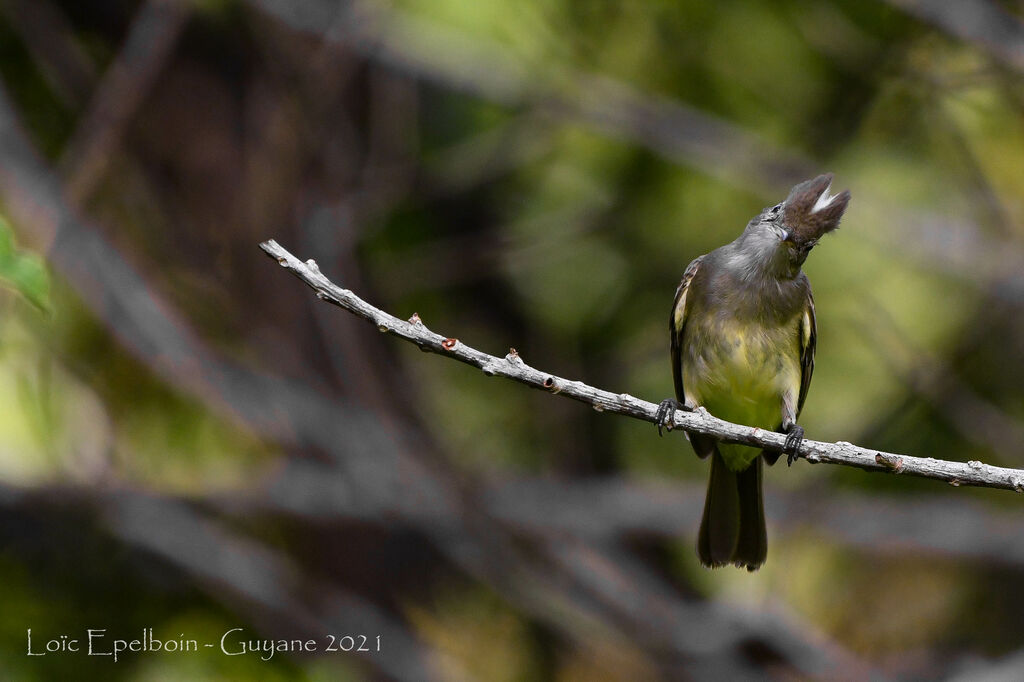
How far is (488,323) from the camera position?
22.8 ft

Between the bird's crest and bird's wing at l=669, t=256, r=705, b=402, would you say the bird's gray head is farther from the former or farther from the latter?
bird's wing at l=669, t=256, r=705, b=402

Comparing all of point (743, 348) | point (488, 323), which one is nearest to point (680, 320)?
point (743, 348)

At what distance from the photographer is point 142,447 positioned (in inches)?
249

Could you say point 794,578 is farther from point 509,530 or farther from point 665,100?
point 665,100

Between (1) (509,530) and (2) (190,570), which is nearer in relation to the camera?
(2) (190,570)

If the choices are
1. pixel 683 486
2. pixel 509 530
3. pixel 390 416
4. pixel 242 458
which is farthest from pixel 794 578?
pixel 242 458

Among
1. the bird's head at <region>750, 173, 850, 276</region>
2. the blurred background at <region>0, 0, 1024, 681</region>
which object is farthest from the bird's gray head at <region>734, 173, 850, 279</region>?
the blurred background at <region>0, 0, 1024, 681</region>

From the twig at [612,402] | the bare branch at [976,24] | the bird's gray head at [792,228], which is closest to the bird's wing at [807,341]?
the bird's gray head at [792,228]

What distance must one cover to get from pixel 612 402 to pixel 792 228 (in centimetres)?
105

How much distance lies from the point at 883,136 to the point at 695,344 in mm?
3704

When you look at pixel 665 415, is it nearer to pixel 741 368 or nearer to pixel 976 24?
pixel 741 368

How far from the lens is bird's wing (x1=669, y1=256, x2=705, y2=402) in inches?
165

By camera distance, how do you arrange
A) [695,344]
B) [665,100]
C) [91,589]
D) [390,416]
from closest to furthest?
[695,344], [91,589], [390,416], [665,100]

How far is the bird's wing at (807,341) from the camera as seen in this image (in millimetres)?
4132
